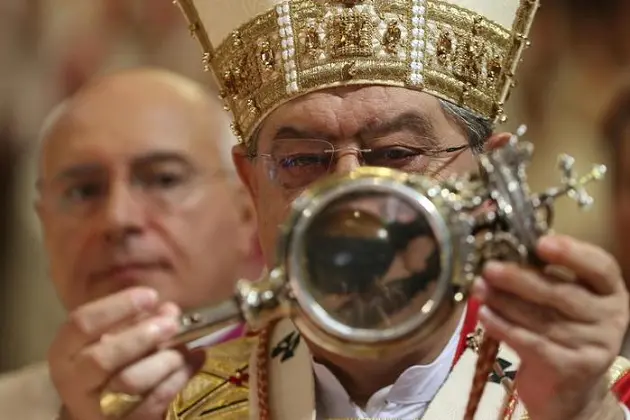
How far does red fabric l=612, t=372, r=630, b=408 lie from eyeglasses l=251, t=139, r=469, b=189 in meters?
0.38

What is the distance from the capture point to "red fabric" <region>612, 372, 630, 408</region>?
1364 mm

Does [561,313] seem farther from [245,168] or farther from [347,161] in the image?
[245,168]

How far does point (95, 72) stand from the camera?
3.39 meters

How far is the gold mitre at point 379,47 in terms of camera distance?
139 centimetres

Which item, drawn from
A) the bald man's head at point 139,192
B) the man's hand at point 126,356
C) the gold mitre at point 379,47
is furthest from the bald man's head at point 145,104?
the man's hand at point 126,356

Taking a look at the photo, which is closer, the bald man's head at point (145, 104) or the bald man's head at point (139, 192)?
the bald man's head at point (139, 192)

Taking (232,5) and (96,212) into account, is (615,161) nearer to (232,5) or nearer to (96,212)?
(96,212)

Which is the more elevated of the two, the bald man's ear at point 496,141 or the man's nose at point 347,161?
the man's nose at point 347,161

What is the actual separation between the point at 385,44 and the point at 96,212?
105cm

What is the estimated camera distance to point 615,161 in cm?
288

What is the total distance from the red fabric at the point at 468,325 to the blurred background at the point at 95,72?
1.90 metres

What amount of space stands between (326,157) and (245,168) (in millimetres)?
287

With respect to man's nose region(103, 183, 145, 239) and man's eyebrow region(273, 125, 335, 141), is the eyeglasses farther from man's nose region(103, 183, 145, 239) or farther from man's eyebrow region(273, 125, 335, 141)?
man's nose region(103, 183, 145, 239)

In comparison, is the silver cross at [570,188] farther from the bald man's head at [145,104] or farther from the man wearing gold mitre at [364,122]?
the bald man's head at [145,104]
